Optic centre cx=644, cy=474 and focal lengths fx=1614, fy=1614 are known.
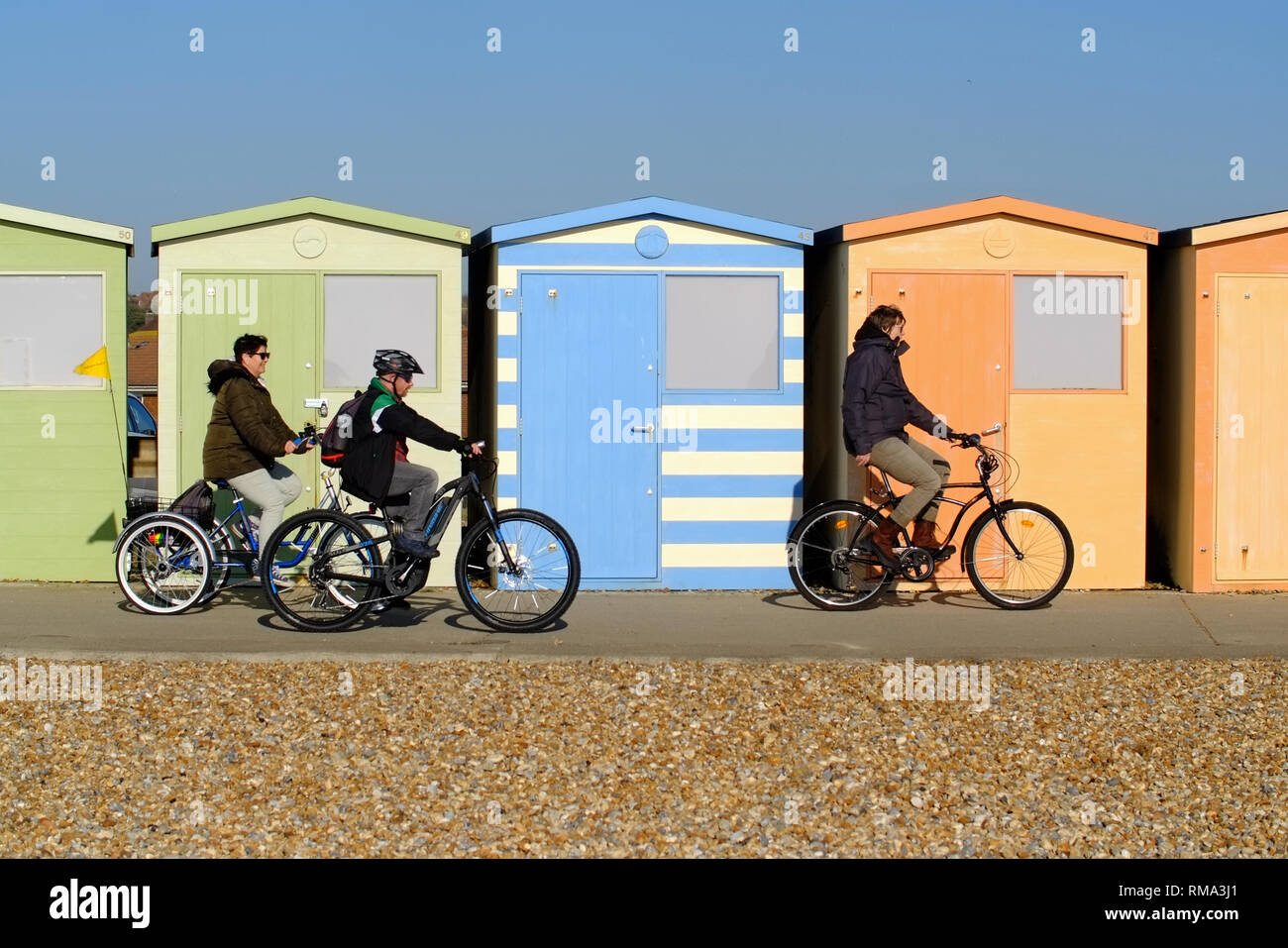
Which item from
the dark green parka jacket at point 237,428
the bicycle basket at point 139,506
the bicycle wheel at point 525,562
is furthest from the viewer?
the bicycle basket at point 139,506

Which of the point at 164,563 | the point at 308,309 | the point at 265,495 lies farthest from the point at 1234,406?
the point at 164,563

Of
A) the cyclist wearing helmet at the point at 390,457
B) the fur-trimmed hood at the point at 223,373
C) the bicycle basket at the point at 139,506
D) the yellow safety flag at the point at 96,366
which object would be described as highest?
the yellow safety flag at the point at 96,366

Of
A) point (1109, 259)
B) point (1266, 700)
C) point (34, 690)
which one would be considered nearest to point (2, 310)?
point (34, 690)

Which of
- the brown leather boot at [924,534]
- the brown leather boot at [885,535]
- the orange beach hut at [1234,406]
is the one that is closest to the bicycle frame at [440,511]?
the brown leather boot at [885,535]

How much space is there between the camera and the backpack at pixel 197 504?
963cm

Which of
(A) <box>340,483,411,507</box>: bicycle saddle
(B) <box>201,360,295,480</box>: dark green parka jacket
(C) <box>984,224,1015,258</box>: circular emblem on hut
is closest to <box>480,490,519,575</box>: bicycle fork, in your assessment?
(A) <box>340,483,411,507</box>: bicycle saddle

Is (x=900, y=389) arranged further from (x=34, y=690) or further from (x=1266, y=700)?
(x=34, y=690)

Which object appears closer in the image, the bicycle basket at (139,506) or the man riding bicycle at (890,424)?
the man riding bicycle at (890,424)

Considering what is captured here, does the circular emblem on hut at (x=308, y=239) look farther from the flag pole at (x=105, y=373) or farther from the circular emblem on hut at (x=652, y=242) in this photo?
the circular emblem on hut at (x=652, y=242)

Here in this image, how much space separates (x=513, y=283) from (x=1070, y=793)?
19.5 feet

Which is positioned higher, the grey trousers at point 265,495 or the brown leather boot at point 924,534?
the grey trousers at point 265,495

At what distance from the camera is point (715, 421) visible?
10992mm

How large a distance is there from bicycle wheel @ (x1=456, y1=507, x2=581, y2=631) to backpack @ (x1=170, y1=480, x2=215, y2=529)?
1742mm

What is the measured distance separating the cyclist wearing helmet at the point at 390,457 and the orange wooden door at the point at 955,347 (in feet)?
11.6
